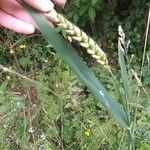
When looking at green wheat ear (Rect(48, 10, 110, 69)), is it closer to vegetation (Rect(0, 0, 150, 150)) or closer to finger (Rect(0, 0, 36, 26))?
finger (Rect(0, 0, 36, 26))

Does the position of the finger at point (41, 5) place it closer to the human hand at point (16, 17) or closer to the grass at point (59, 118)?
the human hand at point (16, 17)

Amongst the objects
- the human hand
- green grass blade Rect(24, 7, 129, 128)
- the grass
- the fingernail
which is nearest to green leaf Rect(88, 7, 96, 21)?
the grass

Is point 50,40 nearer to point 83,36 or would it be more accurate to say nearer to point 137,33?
point 83,36

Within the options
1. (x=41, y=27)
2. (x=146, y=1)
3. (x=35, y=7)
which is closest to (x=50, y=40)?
(x=41, y=27)

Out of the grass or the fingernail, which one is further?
the grass

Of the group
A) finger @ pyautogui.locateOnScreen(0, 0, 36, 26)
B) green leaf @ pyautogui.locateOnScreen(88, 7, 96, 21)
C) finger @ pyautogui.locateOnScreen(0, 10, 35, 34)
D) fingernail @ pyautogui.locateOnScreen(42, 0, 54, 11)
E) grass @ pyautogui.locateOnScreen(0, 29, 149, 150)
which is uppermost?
fingernail @ pyautogui.locateOnScreen(42, 0, 54, 11)

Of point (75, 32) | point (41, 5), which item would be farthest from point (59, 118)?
point (75, 32)
